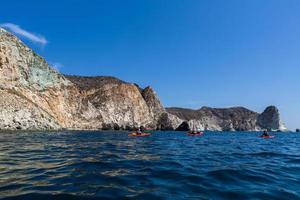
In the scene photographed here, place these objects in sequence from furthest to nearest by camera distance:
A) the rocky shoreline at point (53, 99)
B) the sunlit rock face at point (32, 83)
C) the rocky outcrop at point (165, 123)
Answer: the rocky outcrop at point (165, 123), the sunlit rock face at point (32, 83), the rocky shoreline at point (53, 99)

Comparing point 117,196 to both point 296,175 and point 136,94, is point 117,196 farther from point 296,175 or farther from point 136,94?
point 136,94

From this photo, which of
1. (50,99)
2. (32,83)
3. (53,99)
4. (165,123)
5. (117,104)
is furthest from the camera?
(165,123)

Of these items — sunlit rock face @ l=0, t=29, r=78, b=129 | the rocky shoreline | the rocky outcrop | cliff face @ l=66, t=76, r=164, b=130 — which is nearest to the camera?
the rocky shoreline

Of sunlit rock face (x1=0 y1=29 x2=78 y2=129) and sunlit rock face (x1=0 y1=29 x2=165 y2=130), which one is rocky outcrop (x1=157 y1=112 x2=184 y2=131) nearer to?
sunlit rock face (x1=0 y1=29 x2=165 y2=130)

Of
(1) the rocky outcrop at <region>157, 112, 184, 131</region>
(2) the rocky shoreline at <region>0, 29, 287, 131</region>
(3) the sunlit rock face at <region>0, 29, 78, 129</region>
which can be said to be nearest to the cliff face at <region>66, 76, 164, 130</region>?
(2) the rocky shoreline at <region>0, 29, 287, 131</region>

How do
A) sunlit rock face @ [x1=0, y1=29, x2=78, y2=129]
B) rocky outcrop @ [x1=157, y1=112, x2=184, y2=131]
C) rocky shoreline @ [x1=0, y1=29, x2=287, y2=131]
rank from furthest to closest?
rocky outcrop @ [x1=157, y1=112, x2=184, y2=131] < sunlit rock face @ [x1=0, y1=29, x2=78, y2=129] < rocky shoreline @ [x1=0, y1=29, x2=287, y2=131]

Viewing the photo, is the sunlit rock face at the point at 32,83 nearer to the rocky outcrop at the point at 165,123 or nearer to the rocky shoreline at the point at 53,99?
the rocky shoreline at the point at 53,99

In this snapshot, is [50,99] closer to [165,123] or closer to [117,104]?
[117,104]

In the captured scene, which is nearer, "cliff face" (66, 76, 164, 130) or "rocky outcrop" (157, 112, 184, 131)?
"cliff face" (66, 76, 164, 130)

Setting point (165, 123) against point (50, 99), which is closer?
point (50, 99)

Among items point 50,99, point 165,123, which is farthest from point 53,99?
point 165,123

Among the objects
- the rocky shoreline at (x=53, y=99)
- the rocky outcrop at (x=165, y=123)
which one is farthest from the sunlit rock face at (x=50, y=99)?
the rocky outcrop at (x=165, y=123)

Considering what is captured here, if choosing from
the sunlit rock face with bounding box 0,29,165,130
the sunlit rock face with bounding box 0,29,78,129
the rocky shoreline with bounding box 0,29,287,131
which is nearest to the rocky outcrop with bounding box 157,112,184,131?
the rocky shoreline with bounding box 0,29,287,131

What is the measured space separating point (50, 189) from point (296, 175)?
1131cm
